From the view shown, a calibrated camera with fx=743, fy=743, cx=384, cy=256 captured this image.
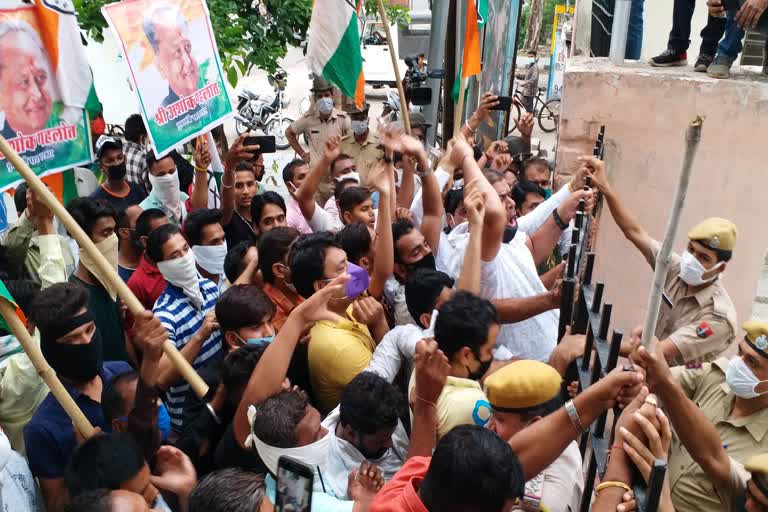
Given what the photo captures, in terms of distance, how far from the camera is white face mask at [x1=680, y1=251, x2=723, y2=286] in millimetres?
3457

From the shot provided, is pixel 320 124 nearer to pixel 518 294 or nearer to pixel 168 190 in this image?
pixel 168 190

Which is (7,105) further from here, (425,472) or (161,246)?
(425,472)

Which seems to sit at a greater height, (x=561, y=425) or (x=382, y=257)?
(x=561, y=425)

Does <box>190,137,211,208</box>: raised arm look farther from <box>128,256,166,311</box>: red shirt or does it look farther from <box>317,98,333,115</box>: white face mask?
<box>317,98,333,115</box>: white face mask

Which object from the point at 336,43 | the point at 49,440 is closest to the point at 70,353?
the point at 49,440

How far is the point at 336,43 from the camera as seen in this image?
545 centimetres

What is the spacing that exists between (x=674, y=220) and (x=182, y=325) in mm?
2466

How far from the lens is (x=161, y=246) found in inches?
142

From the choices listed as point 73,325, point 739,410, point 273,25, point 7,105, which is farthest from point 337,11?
point 739,410

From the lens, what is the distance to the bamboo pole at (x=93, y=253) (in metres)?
2.66

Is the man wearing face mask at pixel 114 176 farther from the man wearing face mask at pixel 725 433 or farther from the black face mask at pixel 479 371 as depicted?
the man wearing face mask at pixel 725 433

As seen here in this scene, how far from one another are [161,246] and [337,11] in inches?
104

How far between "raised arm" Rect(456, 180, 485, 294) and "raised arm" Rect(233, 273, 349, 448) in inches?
30.9

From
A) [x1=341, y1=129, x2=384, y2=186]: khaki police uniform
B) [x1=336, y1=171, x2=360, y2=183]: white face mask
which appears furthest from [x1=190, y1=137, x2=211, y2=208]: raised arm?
[x1=341, y1=129, x2=384, y2=186]: khaki police uniform
